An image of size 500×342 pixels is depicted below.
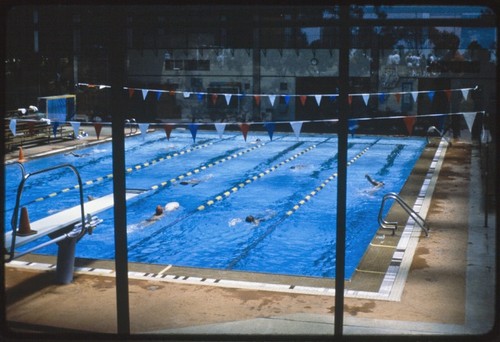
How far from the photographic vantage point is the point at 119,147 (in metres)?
4.38

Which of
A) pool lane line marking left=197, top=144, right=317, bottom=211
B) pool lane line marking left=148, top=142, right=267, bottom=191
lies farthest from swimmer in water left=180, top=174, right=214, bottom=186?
pool lane line marking left=197, top=144, right=317, bottom=211

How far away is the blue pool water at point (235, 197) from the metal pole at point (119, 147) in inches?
204

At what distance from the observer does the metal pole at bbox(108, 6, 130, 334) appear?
4241mm

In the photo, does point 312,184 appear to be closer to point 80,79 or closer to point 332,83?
point 332,83

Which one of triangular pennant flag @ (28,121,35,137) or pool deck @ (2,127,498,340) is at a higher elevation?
triangular pennant flag @ (28,121,35,137)

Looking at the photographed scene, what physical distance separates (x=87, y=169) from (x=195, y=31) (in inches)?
442

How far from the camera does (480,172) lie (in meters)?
15.8

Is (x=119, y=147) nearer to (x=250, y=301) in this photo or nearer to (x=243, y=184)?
(x=250, y=301)

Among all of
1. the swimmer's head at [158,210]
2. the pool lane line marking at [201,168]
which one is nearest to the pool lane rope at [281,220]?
the swimmer's head at [158,210]

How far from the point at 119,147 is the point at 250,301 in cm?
313

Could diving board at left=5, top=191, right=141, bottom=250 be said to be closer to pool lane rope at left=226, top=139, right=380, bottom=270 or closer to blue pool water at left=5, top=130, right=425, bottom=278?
blue pool water at left=5, top=130, right=425, bottom=278

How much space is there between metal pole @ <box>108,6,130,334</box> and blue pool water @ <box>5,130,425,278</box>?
5171mm

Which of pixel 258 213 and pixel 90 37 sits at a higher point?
pixel 90 37

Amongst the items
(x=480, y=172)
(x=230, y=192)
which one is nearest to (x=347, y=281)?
(x=230, y=192)
